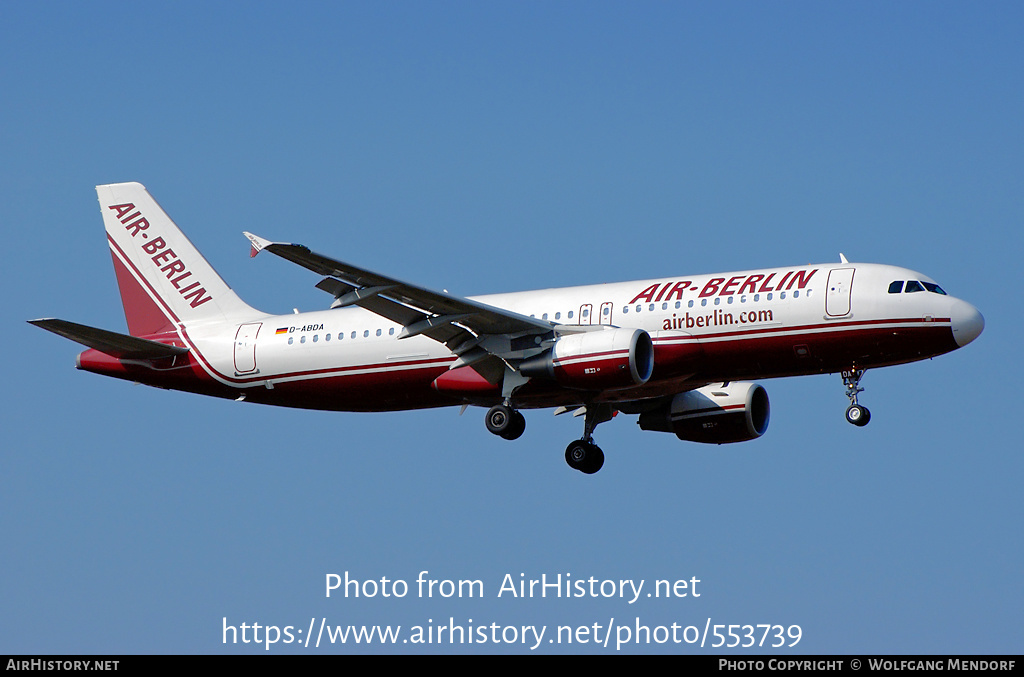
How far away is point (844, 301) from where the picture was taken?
1503 inches

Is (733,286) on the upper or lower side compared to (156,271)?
lower

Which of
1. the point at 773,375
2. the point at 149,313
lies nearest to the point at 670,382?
the point at 773,375

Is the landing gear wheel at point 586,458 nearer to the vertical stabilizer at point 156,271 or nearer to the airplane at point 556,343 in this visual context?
the airplane at point 556,343

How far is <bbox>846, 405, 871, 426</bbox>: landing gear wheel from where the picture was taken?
3838 centimetres

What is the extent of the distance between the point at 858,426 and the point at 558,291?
9.01 metres

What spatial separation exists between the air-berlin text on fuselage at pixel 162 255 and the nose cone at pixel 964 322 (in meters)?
22.2

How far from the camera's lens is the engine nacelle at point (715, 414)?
4419 centimetres

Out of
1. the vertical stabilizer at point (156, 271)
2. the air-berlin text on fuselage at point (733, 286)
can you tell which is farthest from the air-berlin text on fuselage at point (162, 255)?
the air-berlin text on fuselage at point (733, 286)

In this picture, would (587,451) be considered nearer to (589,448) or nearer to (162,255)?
(589,448)

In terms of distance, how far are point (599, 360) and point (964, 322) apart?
30.7 ft

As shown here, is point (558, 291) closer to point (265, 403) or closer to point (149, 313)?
point (265, 403)

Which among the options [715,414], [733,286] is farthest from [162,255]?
[733,286]

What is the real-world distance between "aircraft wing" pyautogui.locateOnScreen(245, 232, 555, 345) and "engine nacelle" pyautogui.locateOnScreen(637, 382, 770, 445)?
682 cm

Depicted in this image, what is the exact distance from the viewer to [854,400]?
1528 inches
